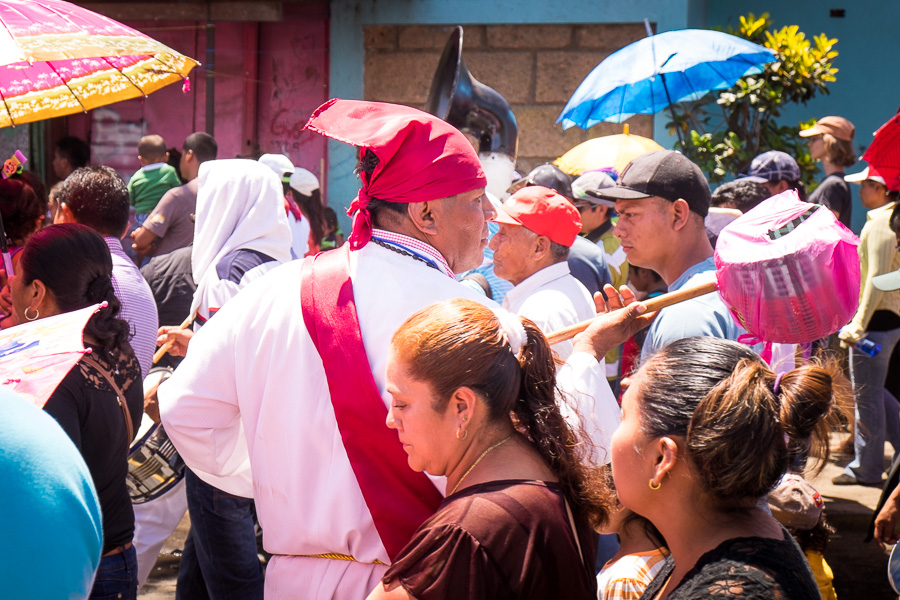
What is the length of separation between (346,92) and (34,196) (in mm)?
5454

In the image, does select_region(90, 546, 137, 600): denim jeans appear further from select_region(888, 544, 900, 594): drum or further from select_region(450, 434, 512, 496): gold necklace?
select_region(888, 544, 900, 594): drum

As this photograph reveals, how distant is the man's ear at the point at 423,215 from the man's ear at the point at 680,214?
1.32 m

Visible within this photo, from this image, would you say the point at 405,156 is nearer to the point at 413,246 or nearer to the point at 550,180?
the point at 413,246

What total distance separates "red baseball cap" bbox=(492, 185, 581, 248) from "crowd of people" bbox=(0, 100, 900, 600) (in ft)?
1.86

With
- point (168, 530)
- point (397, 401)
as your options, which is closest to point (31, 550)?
point (397, 401)

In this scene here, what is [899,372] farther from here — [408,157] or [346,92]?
[346,92]

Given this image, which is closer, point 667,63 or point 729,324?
point 729,324

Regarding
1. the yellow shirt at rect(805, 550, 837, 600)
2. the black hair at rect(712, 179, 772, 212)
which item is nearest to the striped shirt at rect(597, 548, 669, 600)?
the yellow shirt at rect(805, 550, 837, 600)

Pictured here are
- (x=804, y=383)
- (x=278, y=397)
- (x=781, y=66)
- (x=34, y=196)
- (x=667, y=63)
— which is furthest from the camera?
(x=781, y=66)

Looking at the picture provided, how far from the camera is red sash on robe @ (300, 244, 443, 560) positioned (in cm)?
199

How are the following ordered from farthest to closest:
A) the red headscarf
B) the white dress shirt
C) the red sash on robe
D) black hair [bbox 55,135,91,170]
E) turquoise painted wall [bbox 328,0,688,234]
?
turquoise painted wall [bbox 328,0,688,234] < black hair [bbox 55,135,91,170] < the white dress shirt < the red headscarf < the red sash on robe

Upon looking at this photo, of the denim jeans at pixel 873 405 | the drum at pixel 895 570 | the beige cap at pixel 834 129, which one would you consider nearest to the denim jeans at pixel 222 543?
the drum at pixel 895 570

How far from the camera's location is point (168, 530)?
408 centimetres

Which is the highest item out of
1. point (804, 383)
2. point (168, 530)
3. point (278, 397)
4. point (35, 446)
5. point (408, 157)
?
point (408, 157)
